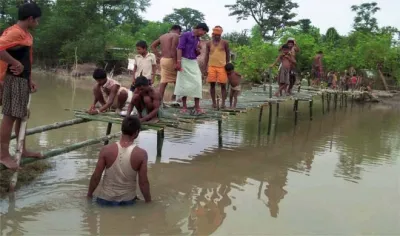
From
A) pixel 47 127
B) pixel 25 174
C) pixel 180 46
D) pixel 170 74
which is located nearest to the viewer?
pixel 25 174

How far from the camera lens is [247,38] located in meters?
36.7

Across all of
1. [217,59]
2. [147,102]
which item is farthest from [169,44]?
[147,102]

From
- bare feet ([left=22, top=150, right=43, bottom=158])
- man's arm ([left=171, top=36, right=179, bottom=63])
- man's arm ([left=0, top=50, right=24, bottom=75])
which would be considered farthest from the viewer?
man's arm ([left=171, top=36, right=179, bottom=63])

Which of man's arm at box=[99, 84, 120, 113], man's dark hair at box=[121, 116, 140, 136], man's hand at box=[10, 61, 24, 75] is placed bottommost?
man's dark hair at box=[121, 116, 140, 136]

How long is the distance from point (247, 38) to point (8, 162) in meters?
33.5

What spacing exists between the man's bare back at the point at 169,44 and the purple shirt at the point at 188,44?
0.23m

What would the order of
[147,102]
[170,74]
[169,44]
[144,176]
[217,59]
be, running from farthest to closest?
[217,59]
[170,74]
[169,44]
[147,102]
[144,176]

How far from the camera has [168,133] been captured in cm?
997

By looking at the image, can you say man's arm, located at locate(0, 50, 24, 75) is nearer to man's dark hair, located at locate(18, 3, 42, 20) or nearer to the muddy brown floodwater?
man's dark hair, located at locate(18, 3, 42, 20)

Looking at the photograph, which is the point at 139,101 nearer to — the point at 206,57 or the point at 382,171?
the point at 206,57

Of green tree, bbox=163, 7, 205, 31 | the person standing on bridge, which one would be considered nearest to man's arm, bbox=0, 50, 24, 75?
the person standing on bridge

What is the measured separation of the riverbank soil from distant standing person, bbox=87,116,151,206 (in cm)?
114

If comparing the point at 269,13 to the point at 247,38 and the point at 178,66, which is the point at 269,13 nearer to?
the point at 247,38

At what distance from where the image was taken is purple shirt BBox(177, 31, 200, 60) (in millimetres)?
7348
